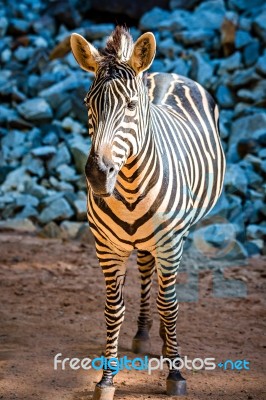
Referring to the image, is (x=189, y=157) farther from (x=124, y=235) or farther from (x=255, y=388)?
(x=255, y=388)

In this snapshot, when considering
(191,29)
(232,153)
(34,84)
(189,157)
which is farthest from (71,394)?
(191,29)

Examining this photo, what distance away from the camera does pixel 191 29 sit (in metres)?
13.2

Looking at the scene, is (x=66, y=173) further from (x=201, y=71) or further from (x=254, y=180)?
(x=201, y=71)

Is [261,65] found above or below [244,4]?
below

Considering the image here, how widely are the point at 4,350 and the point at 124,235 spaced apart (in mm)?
1582

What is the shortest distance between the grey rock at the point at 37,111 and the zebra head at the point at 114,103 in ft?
25.6

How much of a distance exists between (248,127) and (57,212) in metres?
3.20

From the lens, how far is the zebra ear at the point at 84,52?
383 cm

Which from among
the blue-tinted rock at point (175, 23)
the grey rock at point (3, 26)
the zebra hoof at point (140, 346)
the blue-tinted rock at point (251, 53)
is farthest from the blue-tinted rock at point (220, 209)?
the grey rock at point (3, 26)

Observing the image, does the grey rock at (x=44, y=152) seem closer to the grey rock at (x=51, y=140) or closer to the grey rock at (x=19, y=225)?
the grey rock at (x=51, y=140)

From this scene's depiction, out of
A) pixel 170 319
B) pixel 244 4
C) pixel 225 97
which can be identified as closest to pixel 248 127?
pixel 225 97

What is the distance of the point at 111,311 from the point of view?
4273 millimetres

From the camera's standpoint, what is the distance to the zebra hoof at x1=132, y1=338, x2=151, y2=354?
5004mm

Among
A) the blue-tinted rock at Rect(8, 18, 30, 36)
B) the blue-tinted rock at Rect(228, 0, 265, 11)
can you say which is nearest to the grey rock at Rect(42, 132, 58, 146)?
the blue-tinted rock at Rect(8, 18, 30, 36)
